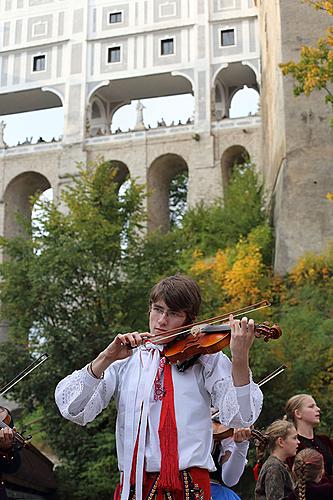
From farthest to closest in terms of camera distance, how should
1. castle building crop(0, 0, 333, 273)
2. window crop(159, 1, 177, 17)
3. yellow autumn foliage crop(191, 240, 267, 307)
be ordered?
1. window crop(159, 1, 177, 17)
2. castle building crop(0, 0, 333, 273)
3. yellow autumn foliage crop(191, 240, 267, 307)

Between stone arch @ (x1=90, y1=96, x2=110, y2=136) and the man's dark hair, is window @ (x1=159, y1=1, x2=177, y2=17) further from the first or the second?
the man's dark hair

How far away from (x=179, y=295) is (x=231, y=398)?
513 mm

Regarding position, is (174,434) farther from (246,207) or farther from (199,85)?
(199,85)

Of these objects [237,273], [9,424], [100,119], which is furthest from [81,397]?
[100,119]

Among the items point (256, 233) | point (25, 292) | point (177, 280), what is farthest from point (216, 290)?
point (177, 280)

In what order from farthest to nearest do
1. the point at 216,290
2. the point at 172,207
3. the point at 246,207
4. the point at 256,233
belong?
1. the point at 172,207
2. the point at 246,207
3. the point at 256,233
4. the point at 216,290

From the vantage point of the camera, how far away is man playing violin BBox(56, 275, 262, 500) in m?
2.68

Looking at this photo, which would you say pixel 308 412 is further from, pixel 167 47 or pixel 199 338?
pixel 167 47

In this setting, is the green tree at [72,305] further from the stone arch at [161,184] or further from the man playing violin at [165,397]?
the stone arch at [161,184]

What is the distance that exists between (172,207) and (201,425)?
35963 millimetres

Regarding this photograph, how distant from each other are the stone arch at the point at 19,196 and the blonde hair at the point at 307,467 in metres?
31.8

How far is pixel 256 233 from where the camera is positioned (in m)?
23.0

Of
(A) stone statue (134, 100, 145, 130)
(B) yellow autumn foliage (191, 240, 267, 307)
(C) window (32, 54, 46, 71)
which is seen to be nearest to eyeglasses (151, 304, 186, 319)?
(B) yellow autumn foliage (191, 240, 267, 307)

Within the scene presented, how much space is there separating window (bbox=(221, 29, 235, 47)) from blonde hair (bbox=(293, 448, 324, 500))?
107 ft
